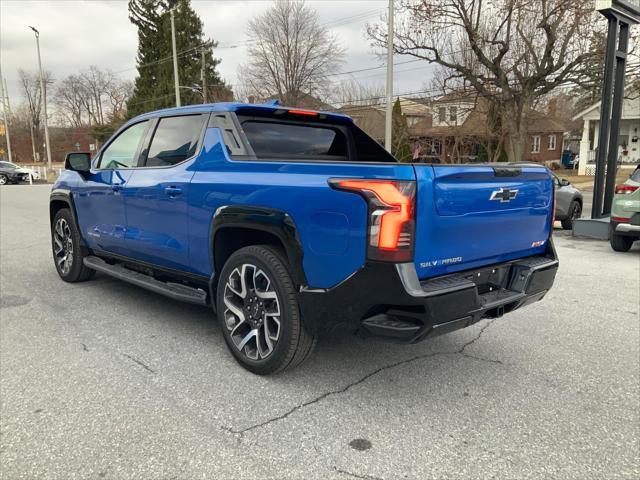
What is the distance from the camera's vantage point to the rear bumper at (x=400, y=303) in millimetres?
2625

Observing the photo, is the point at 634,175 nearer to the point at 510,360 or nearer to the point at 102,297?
the point at 510,360

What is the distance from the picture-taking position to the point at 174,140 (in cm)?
426

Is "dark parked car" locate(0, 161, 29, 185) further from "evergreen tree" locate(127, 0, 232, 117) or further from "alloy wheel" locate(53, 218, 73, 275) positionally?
"alloy wheel" locate(53, 218, 73, 275)

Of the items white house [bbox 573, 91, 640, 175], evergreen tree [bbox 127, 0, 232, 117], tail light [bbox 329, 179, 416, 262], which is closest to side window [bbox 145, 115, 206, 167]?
tail light [bbox 329, 179, 416, 262]

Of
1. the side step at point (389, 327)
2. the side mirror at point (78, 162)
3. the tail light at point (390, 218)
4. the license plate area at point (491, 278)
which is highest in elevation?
the side mirror at point (78, 162)

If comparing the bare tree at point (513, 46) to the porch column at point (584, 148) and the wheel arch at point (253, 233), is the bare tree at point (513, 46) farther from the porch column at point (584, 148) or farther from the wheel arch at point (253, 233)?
the wheel arch at point (253, 233)

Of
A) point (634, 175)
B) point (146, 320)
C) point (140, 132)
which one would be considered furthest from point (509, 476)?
point (634, 175)

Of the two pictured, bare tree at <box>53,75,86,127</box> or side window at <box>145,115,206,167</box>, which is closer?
side window at <box>145,115,206,167</box>

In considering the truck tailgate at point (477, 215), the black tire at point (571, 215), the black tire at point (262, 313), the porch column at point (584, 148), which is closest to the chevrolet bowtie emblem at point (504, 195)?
the truck tailgate at point (477, 215)

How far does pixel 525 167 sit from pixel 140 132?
343cm

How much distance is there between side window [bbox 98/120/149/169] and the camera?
→ 4.75m

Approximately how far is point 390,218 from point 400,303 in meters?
0.45

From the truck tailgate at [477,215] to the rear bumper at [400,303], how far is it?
12 centimetres

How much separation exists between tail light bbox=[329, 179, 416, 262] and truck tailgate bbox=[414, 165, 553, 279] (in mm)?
63
